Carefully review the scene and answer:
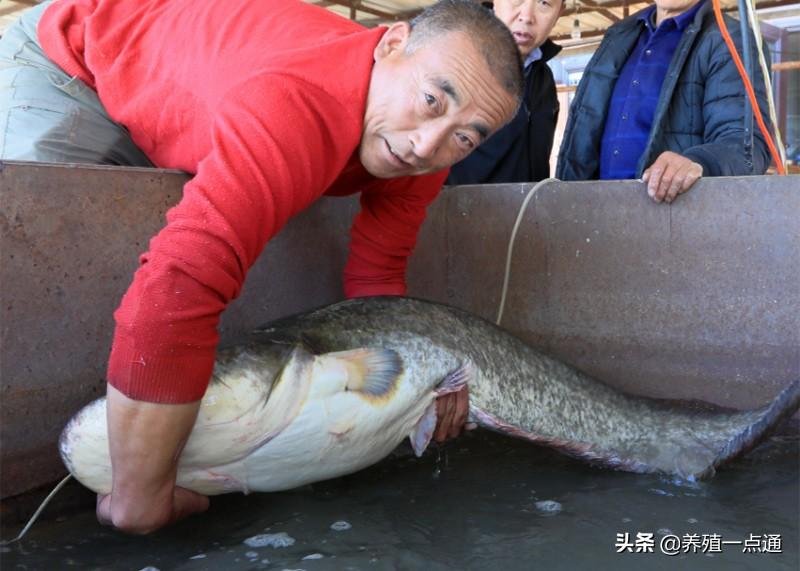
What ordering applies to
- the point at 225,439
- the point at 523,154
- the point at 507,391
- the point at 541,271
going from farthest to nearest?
the point at 523,154, the point at 541,271, the point at 507,391, the point at 225,439

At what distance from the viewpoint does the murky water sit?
1.68m

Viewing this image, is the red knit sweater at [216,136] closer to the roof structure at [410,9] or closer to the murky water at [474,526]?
the murky water at [474,526]

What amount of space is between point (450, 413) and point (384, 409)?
0.73 ft

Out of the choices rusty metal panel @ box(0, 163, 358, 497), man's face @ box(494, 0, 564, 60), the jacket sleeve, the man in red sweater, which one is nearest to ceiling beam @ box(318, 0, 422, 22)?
man's face @ box(494, 0, 564, 60)

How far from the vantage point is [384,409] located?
74.4 inches

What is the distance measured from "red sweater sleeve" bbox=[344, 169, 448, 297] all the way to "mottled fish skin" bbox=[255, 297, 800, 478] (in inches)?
13.6

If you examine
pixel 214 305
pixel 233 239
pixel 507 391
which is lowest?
pixel 507 391

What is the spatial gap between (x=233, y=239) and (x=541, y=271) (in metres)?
1.58

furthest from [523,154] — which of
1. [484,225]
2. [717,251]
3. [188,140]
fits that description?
[188,140]

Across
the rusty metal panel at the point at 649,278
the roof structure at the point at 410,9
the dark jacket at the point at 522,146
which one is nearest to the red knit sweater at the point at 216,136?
the rusty metal panel at the point at 649,278

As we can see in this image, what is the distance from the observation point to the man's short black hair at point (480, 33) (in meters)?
1.77

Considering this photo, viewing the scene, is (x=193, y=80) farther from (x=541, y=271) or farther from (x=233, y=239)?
(x=541, y=271)

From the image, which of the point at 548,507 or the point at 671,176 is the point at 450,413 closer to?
the point at 548,507

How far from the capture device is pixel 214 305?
57.7 inches
